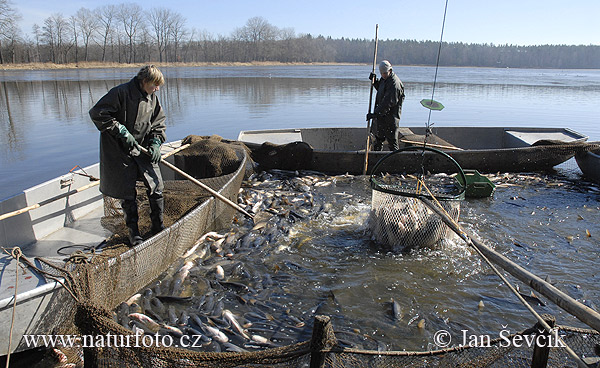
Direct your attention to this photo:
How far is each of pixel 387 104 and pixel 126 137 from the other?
23.5 feet

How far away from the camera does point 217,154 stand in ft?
30.3

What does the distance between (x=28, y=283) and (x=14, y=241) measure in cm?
228

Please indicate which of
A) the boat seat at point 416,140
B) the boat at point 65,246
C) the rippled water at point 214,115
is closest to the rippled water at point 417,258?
the rippled water at point 214,115

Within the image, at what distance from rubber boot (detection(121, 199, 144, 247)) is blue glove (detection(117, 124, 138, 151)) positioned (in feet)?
2.80

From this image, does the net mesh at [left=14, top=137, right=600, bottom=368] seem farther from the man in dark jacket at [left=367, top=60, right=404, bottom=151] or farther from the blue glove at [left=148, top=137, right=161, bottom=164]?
the man in dark jacket at [left=367, top=60, right=404, bottom=151]

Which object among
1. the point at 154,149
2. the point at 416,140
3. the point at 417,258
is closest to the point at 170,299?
the point at 154,149

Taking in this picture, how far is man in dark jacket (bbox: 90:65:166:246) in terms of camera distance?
5.26 m

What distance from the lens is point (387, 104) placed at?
1065 cm

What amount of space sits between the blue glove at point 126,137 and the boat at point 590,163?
452 inches

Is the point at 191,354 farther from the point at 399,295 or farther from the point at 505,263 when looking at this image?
the point at 399,295

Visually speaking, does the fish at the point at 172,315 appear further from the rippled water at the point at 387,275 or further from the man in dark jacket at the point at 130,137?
the man in dark jacket at the point at 130,137

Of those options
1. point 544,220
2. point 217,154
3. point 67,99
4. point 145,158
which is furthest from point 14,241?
point 67,99

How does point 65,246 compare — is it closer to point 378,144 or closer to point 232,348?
point 232,348

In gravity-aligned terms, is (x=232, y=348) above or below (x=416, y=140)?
below
